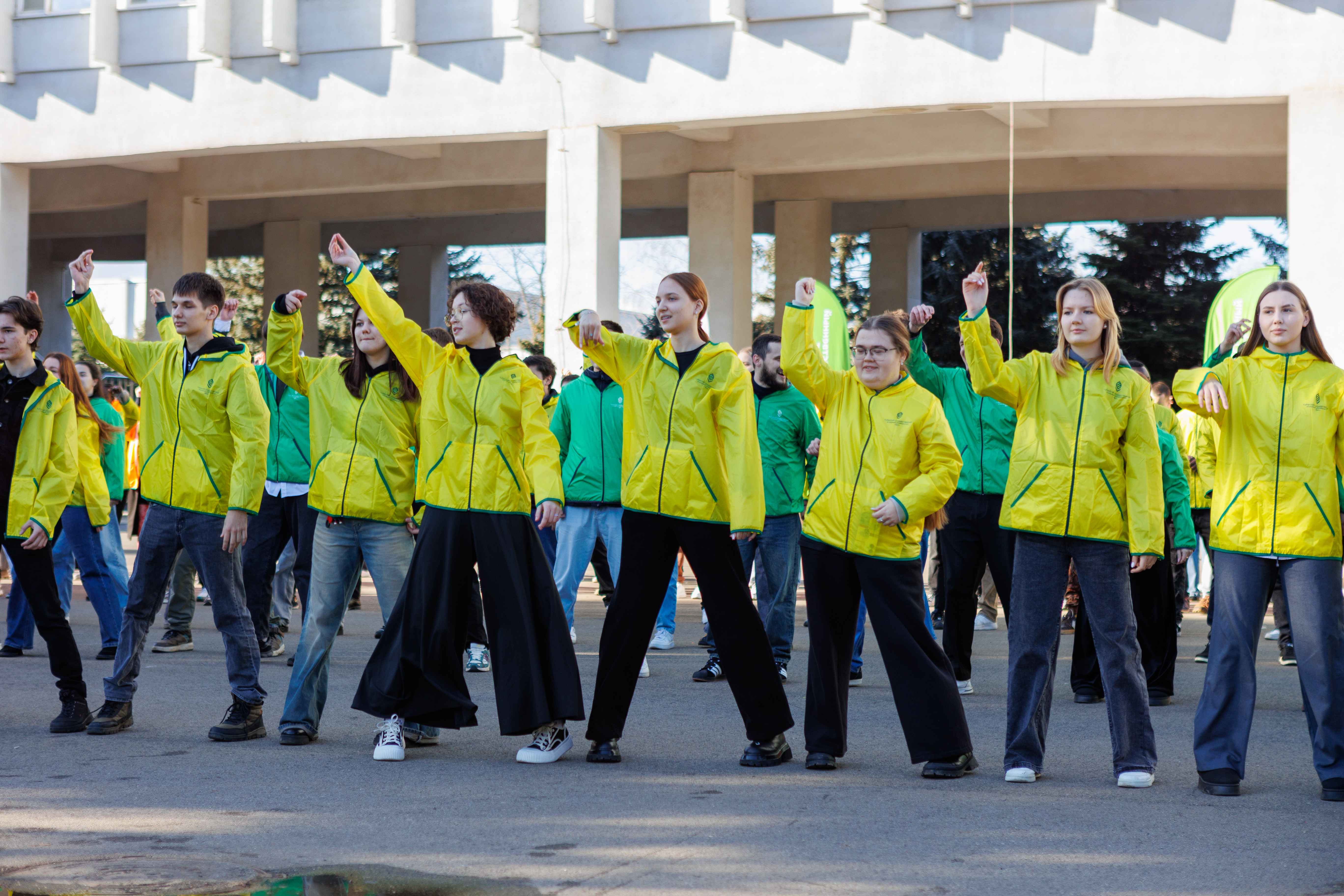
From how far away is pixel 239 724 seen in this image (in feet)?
22.4

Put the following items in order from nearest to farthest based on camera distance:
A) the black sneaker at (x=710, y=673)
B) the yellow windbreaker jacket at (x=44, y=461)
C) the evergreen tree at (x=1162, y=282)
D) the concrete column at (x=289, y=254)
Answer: the yellow windbreaker jacket at (x=44, y=461) → the black sneaker at (x=710, y=673) → the concrete column at (x=289, y=254) → the evergreen tree at (x=1162, y=282)

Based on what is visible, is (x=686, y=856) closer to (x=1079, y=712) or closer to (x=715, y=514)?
(x=715, y=514)

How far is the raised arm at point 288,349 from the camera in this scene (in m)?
6.59

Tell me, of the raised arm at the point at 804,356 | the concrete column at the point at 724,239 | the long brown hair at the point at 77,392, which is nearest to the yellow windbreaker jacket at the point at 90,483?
the long brown hair at the point at 77,392

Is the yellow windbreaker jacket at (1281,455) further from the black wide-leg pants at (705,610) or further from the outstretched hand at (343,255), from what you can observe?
the outstretched hand at (343,255)

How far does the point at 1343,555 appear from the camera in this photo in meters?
5.90

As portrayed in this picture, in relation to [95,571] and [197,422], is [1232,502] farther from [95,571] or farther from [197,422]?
[95,571]

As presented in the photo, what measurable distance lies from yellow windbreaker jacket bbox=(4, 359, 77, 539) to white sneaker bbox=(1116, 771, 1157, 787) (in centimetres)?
478

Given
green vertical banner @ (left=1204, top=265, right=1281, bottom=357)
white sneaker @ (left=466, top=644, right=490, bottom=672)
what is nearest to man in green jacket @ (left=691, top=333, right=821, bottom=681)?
white sneaker @ (left=466, top=644, right=490, bottom=672)

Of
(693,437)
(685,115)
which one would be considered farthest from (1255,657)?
(685,115)

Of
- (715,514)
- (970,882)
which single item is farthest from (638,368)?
(970,882)

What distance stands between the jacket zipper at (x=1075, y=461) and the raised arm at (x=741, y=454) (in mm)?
1192

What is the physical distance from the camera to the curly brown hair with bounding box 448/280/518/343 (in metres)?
6.54

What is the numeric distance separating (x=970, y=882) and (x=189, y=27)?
1697 centimetres
